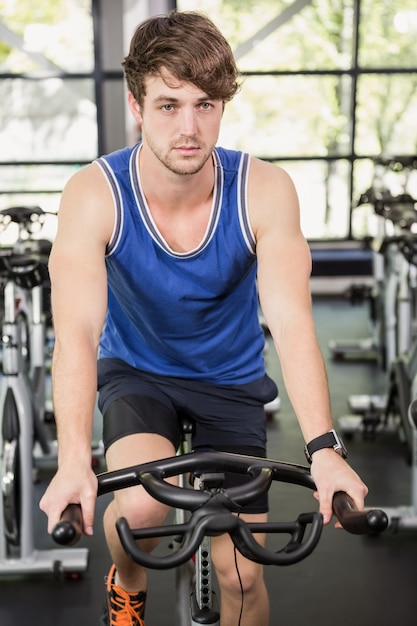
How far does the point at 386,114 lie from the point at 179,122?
5810 millimetres

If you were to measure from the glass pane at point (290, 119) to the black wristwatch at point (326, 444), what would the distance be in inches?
227

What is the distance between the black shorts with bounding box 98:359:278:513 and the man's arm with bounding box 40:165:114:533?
11.9 inches

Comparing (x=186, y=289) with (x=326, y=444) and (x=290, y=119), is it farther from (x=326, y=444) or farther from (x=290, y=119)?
(x=290, y=119)

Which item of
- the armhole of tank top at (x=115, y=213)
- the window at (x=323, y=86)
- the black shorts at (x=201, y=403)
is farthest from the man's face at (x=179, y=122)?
the window at (x=323, y=86)

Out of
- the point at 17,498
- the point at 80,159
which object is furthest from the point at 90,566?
the point at 80,159

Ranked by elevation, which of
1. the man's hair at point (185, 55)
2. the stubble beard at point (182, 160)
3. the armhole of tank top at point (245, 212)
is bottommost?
the armhole of tank top at point (245, 212)

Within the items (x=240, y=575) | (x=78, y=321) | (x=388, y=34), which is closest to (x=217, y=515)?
(x=78, y=321)

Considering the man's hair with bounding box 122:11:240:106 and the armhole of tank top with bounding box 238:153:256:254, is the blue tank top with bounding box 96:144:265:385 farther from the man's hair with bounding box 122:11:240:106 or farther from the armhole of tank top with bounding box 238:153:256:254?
the man's hair with bounding box 122:11:240:106

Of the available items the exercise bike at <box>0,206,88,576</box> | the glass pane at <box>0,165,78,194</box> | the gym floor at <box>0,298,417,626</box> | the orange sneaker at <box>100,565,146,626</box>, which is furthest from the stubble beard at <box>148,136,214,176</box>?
the glass pane at <box>0,165,78,194</box>

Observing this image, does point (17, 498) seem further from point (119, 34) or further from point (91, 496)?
point (119, 34)

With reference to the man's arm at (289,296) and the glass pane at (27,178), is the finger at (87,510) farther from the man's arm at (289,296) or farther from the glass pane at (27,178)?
the glass pane at (27,178)

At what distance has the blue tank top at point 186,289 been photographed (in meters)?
1.89

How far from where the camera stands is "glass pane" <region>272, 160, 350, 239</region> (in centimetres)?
724

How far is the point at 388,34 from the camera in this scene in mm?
6984
